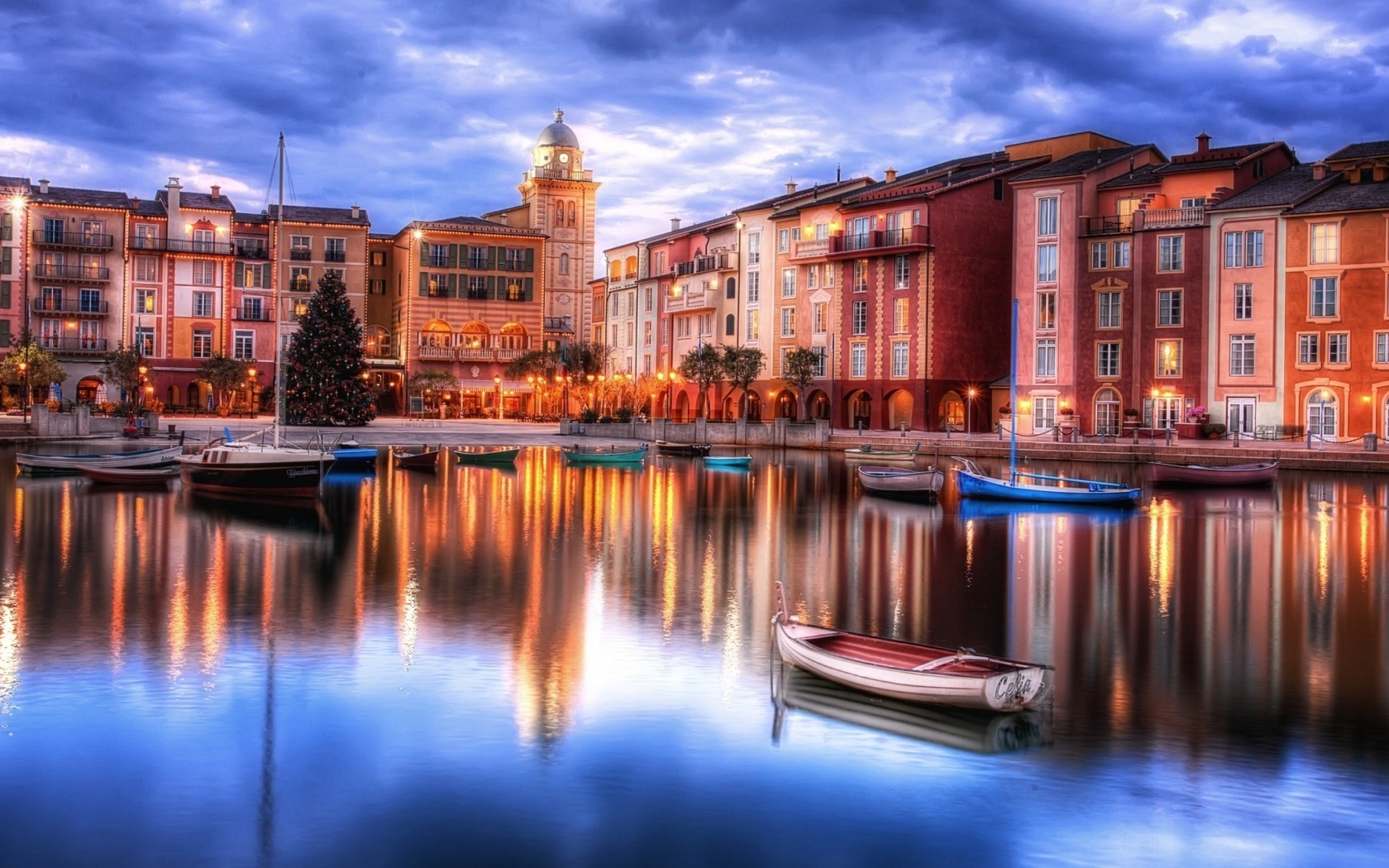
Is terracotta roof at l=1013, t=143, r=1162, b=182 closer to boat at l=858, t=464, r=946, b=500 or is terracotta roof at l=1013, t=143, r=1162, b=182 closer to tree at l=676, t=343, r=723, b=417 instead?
tree at l=676, t=343, r=723, b=417

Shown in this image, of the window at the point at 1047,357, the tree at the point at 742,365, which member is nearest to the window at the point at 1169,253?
the window at the point at 1047,357

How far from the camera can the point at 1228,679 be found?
16328 millimetres

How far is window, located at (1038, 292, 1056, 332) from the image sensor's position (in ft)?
211

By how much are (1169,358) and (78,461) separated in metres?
48.9

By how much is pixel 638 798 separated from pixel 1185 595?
49.3 ft

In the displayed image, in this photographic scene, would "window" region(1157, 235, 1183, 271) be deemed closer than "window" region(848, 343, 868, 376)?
Yes

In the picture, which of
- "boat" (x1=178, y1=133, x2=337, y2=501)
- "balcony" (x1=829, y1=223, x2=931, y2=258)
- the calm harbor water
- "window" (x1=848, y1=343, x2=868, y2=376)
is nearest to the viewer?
the calm harbor water

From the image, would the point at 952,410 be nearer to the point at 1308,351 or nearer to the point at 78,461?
the point at 1308,351

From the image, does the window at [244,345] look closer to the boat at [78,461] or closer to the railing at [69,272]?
the railing at [69,272]

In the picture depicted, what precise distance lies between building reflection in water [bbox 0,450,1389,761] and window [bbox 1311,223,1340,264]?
796 inches

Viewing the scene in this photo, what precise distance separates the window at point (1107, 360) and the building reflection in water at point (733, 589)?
22.9 m

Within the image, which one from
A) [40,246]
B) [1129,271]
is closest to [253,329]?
[40,246]

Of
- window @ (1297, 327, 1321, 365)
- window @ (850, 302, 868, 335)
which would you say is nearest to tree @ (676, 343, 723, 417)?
window @ (850, 302, 868, 335)

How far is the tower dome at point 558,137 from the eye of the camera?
99125 mm
